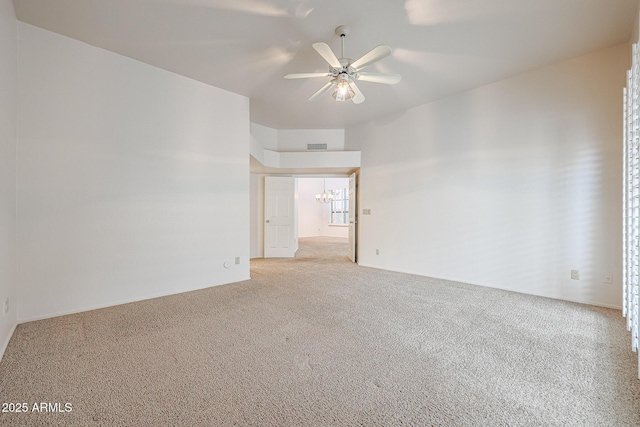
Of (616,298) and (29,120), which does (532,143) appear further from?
(29,120)

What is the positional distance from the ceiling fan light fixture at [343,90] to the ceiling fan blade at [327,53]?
194mm

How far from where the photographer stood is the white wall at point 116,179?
2928 mm

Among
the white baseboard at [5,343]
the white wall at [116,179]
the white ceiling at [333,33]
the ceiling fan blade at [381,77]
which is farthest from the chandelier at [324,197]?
the white baseboard at [5,343]

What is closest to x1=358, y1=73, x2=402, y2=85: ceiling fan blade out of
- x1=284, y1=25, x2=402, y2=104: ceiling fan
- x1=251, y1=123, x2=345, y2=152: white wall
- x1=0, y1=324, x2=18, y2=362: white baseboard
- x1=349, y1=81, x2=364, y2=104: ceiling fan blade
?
x1=284, y1=25, x2=402, y2=104: ceiling fan

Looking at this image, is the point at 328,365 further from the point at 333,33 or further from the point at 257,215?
the point at 257,215

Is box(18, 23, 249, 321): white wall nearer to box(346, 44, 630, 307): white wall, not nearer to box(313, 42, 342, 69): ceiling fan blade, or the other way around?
box(313, 42, 342, 69): ceiling fan blade

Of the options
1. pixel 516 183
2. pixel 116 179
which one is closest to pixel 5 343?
pixel 116 179

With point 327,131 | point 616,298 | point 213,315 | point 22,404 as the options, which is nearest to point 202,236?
point 213,315

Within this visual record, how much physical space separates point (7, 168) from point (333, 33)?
3266 mm

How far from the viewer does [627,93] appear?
2.63 metres

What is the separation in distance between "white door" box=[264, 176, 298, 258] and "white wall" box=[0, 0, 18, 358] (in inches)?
184

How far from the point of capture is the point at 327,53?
269 centimetres

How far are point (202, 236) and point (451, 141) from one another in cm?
422

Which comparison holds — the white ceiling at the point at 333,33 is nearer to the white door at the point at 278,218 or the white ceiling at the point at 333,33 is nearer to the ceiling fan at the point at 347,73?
the ceiling fan at the point at 347,73
